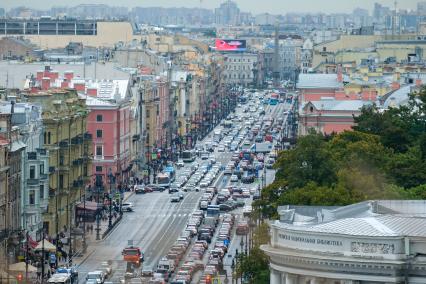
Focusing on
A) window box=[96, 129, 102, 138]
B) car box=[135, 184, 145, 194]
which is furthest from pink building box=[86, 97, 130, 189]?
car box=[135, 184, 145, 194]

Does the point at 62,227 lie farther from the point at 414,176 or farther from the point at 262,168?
the point at 262,168

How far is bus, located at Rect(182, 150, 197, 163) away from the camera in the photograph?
109m

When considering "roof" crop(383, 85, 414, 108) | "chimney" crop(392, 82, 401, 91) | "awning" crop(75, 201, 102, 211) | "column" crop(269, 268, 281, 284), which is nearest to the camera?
"column" crop(269, 268, 281, 284)

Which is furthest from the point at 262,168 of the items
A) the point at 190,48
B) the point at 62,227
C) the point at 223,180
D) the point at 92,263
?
the point at 190,48

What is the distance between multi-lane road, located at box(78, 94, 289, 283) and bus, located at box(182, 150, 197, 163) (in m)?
14.7

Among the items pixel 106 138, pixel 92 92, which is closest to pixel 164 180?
pixel 106 138

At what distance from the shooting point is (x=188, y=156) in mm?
110312

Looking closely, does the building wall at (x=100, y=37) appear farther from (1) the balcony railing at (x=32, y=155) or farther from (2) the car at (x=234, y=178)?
(1) the balcony railing at (x=32, y=155)

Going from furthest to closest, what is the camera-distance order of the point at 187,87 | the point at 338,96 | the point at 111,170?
the point at 187,87 → the point at 338,96 → the point at 111,170

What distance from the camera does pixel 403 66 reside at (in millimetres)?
121688

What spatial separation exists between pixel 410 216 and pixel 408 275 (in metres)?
2.06

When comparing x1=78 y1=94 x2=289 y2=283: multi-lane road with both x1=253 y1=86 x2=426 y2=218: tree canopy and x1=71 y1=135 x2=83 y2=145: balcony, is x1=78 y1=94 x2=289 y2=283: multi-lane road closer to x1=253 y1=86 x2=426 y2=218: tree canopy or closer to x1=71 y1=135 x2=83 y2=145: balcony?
x1=71 y1=135 x2=83 y2=145: balcony

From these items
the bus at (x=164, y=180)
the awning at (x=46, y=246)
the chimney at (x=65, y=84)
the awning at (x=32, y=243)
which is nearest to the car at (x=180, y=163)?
the bus at (x=164, y=180)

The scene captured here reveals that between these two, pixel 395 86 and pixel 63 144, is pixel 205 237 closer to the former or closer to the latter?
pixel 63 144
